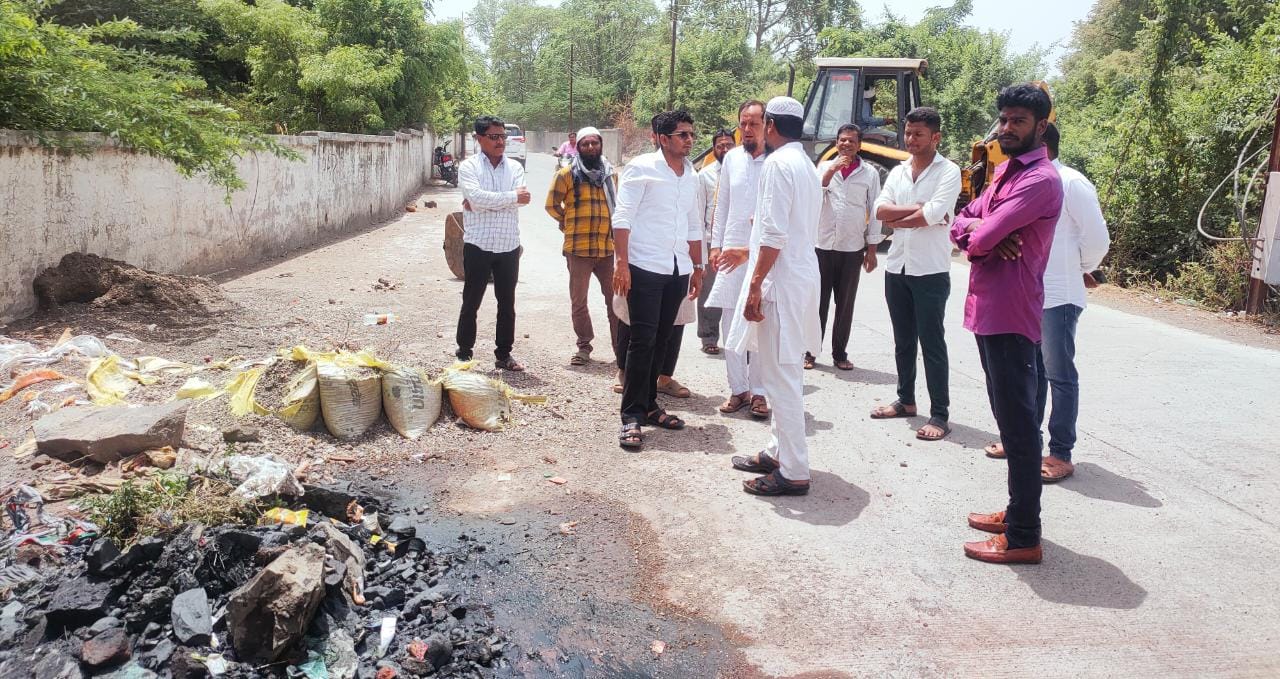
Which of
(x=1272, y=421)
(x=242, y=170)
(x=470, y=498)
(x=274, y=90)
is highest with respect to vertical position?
(x=274, y=90)

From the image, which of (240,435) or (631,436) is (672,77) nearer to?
(631,436)

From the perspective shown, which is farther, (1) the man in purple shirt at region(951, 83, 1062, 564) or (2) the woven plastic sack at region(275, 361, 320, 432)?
(2) the woven plastic sack at region(275, 361, 320, 432)

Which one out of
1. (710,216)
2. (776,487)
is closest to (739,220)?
(710,216)

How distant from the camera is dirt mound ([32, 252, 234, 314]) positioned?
288 inches

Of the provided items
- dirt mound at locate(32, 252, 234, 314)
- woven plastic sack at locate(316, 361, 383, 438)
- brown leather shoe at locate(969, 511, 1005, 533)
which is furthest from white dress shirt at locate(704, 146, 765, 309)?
dirt mound at locate(32, 252, 234, 314)

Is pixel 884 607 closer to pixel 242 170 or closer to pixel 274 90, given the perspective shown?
pixel 242 170

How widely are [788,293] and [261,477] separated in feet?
8.37

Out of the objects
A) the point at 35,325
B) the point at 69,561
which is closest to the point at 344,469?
the point at 69,561

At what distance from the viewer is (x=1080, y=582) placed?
361 centimetres

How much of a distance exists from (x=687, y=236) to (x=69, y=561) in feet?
11.4

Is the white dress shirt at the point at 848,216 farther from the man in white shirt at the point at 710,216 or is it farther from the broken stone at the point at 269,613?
the broken stone at the point at 269,613

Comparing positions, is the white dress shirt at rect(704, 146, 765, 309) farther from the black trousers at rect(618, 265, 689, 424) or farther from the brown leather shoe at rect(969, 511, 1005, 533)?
the brown leather shoe at rect(969, 511, 1005, 533)

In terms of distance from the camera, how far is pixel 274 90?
703 inches

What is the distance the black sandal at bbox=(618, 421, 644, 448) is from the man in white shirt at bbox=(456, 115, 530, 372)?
1.60m
